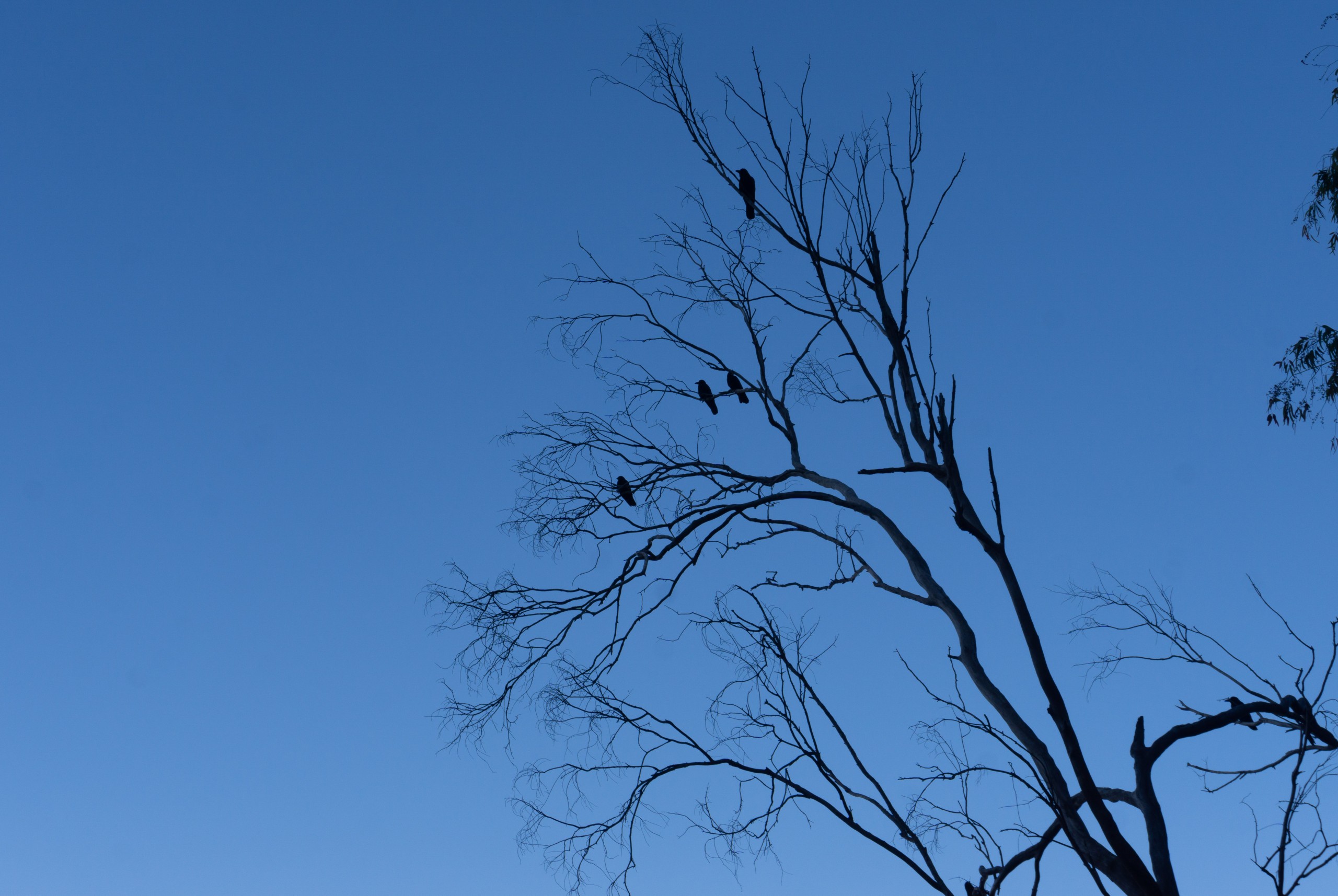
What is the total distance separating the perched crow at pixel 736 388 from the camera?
4820mm

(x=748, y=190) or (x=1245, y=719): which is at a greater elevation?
(x=748, y=190)

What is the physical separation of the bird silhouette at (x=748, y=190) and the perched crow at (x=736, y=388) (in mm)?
733

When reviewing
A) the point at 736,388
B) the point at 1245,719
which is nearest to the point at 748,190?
the point at 736,388

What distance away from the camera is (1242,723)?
12.7ft

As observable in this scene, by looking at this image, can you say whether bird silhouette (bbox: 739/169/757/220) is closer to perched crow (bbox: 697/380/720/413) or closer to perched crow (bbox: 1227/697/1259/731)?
perched crow (bbox: 697/380/720/413)

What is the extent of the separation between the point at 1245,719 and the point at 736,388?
7.83 feet

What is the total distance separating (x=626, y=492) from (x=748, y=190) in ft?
A: 4.59

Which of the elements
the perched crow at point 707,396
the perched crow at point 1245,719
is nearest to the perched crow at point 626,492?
the perched crow at point 707,396

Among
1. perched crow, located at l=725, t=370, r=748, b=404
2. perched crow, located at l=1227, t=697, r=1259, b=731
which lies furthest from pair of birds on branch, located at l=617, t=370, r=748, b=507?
perched crow, located at l=1227, t=697, r=1259, b=731

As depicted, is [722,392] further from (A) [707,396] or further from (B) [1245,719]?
(B) [1245,719]

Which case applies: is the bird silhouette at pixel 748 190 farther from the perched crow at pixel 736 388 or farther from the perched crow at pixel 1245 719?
the perched crow at pixel 1245 719

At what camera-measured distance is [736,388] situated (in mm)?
4832

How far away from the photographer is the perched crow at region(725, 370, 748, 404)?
482cm

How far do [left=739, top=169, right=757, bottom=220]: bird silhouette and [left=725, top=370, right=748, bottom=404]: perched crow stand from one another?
2.40 ft
